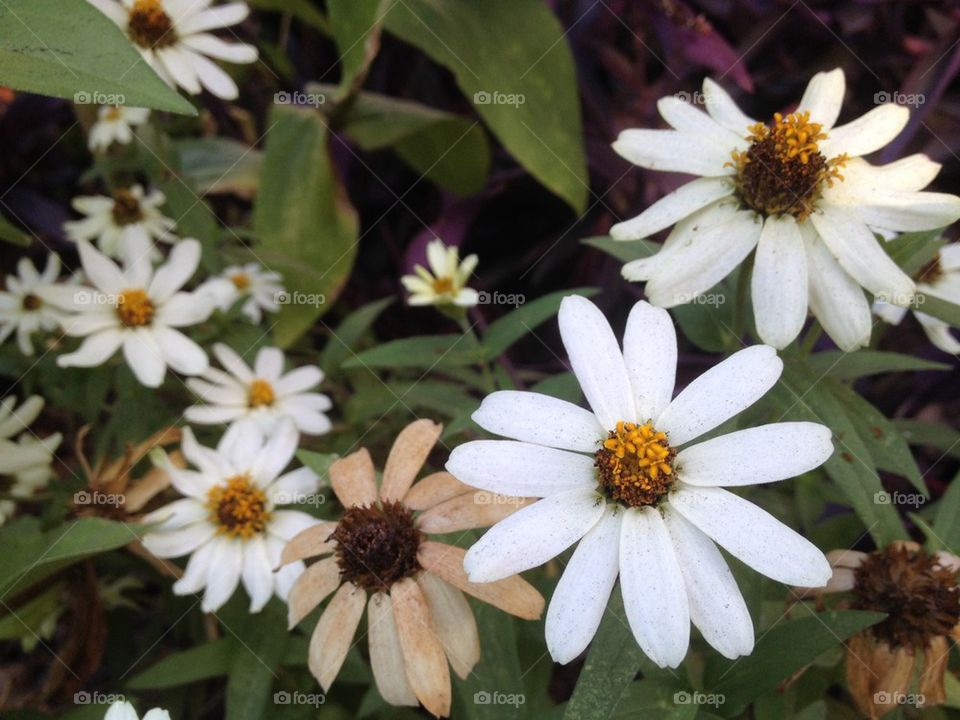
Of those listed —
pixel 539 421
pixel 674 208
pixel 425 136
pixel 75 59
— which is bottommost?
pixel 539 421

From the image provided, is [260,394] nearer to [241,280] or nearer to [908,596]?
[241,280]

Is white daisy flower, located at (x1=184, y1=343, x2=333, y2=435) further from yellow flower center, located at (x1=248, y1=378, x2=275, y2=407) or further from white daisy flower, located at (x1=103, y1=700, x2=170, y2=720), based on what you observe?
white daisy flower, located at (x1=103, y1=700, x2=170, y2=720)

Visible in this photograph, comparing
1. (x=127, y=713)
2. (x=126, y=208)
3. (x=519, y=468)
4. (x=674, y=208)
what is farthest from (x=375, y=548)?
(x=126, y=208)

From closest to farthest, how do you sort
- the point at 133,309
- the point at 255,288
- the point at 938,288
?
the point at 938,288 < the point at 133,309 < the point at 255,288

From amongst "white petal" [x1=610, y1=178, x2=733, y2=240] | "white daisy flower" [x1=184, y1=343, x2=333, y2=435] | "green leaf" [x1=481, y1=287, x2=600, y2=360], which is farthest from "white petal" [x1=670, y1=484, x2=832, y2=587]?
"white daisy flower" [x1=184, y1=343, x2=333, y2=435]

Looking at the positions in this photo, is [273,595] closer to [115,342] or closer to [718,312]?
[115,342]

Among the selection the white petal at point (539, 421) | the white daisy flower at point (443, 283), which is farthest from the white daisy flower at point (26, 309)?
the white petal at point (539, 421)

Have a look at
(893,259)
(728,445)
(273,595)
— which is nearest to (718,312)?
(893,259)
